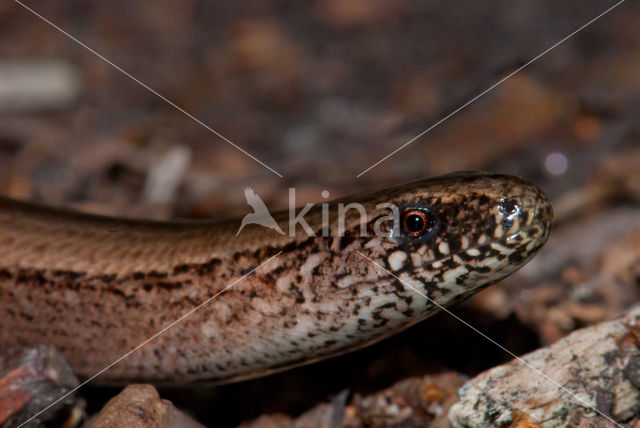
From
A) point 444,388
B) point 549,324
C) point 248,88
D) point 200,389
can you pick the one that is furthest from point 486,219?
point 248,88

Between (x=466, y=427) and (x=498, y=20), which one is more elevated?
(x=498, y=20)

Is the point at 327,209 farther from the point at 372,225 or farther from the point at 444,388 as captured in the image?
the point at 444,388
